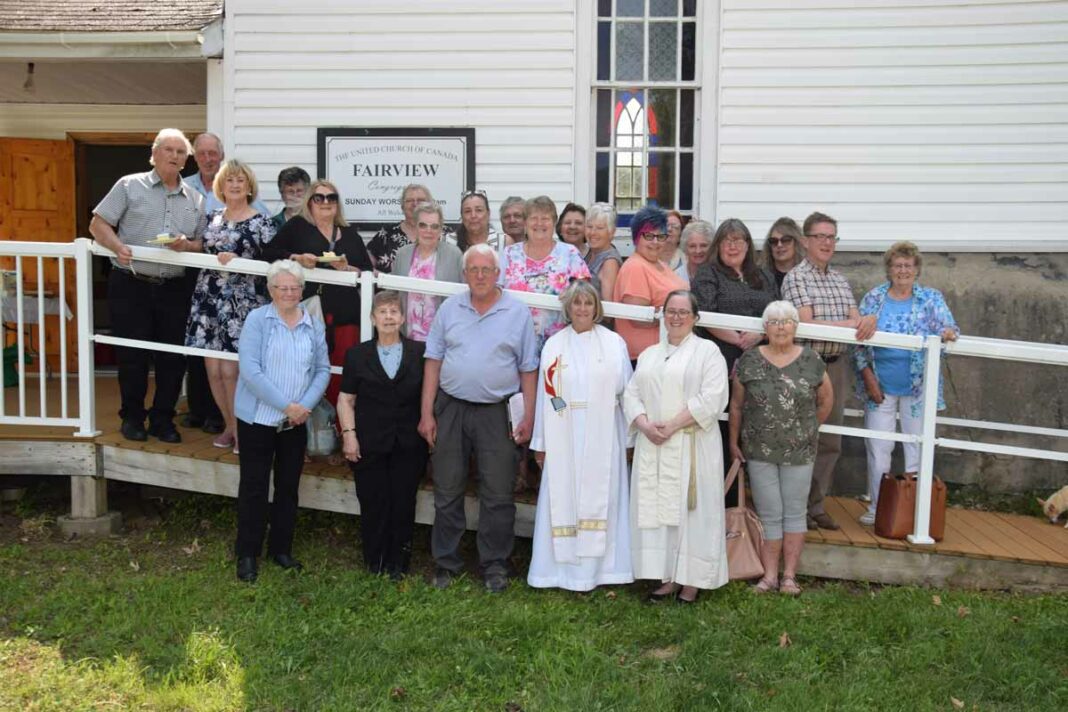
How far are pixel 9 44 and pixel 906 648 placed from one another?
7045mm

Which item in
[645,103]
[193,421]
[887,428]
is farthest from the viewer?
[645,103]

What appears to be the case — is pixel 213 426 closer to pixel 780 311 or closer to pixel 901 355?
pixel 780 311

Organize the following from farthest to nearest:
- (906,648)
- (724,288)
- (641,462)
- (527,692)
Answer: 1. (724,288)
2. (641,462)
3. (906,648)
4. (527,692)

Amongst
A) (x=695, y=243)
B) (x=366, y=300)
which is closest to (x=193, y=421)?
(x=366, y=300)

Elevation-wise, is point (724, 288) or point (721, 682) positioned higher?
point (724, 288)

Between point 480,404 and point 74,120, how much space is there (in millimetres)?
6531

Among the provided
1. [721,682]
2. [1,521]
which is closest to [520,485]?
[721,682]

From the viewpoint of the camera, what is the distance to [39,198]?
367 inches

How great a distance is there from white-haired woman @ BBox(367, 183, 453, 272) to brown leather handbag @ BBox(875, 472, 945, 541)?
2971 millimetres

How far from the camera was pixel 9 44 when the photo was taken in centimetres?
702

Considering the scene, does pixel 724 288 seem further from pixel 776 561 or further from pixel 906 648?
pixel 906 648

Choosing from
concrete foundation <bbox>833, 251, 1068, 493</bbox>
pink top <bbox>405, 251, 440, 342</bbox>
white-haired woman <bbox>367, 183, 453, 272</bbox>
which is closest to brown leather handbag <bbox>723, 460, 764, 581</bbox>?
pink top <bbox>405, 251, 440, 342</bbox>

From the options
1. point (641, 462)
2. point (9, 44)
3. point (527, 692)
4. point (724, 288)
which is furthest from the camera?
point (9, 44)

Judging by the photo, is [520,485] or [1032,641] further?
[520,485]
